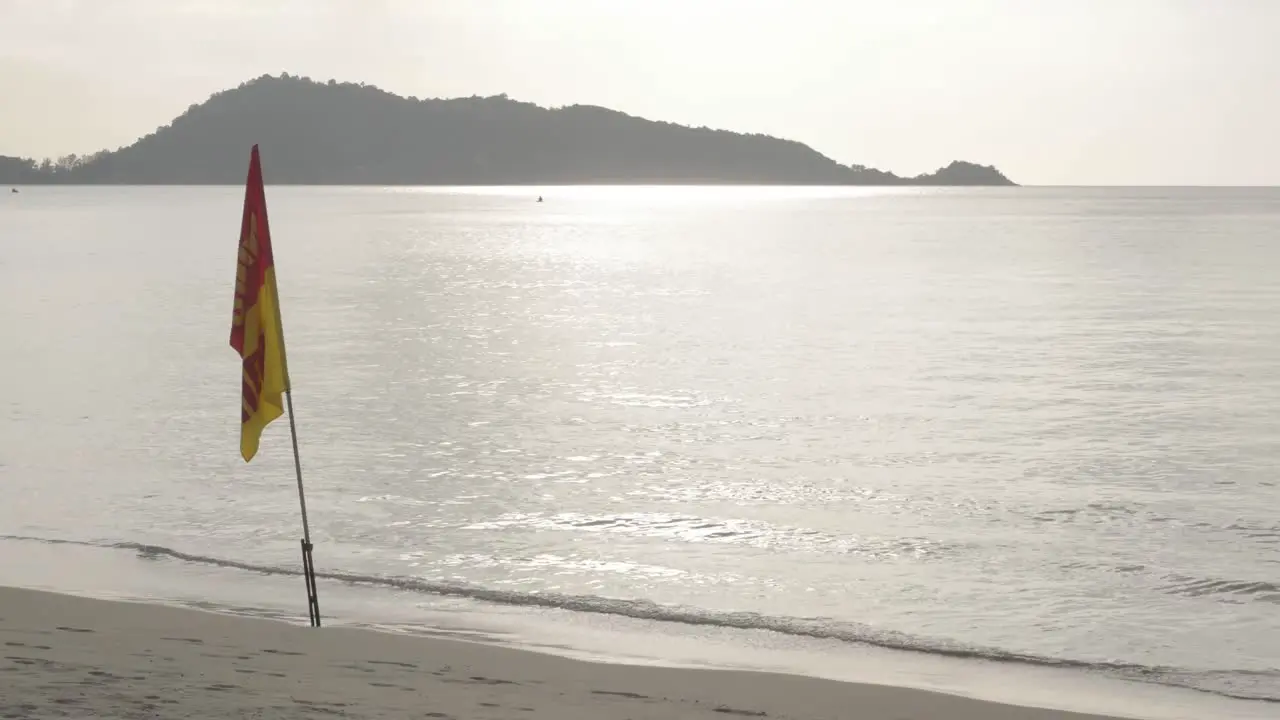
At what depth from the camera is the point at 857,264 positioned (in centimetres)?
9581

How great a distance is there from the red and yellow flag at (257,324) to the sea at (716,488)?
112 inches

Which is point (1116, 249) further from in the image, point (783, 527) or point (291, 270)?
point (783, 527)

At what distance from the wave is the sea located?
0.05 m

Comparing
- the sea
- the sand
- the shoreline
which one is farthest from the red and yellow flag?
the sea

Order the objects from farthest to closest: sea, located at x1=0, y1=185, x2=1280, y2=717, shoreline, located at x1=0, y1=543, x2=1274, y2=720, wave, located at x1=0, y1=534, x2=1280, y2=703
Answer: sea, located at x1=0, y1=185, x2=1280, y2=717, wave, located at x1=0, y1=534, x2=1280, y2=703, shoreline, located at x1=0, y1=543, x2=1274, y2=720

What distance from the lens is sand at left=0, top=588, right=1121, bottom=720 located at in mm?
8852

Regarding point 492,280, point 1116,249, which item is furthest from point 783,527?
point 1116,249

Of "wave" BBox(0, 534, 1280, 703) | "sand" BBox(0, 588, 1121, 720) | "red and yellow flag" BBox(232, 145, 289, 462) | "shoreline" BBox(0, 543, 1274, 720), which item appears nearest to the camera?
Answer: "sand" BBox(0, 588, 1121, 720)

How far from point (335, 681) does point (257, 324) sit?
306 cm

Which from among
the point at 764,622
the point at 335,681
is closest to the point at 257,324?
the point at 335,681

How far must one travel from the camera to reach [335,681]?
977cm

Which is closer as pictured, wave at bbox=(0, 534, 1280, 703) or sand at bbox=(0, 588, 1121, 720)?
sand at bbox=(0, 588, 1121, 720)

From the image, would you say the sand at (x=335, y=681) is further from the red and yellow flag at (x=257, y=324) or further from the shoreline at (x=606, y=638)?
the red and yellow flag at (x=257, y=324)

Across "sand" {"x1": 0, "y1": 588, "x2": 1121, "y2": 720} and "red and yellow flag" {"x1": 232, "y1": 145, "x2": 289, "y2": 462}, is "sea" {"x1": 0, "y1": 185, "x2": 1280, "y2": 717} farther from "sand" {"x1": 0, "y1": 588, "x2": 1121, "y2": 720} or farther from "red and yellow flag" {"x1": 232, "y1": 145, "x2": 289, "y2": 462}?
"red and yellow flag" {"x1": 232, "y1": 145, "x2": 289, "y2": 462}
